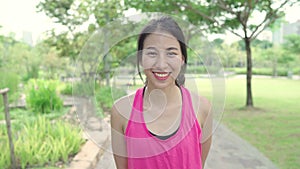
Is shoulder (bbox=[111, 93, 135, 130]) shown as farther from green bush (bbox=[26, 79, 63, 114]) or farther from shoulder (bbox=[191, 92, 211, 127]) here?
green bush (bbox=[26, 79, 63, 114])

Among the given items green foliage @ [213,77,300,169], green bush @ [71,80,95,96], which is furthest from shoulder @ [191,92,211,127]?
green foliage @ [213,77,300,169]

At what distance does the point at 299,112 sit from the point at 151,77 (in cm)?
824

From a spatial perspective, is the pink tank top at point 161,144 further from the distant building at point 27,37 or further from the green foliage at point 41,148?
the distant building at point 27,37

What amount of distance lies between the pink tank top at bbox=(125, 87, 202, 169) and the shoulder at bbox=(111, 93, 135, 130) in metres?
0.02

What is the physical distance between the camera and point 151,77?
977 millimetres

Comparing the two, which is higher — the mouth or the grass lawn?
the mouth

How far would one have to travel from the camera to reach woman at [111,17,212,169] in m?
0.98

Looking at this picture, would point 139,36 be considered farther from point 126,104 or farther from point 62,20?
point 62,20

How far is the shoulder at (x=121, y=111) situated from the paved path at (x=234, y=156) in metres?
2.39

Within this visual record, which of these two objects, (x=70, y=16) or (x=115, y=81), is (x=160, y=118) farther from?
(x=70, y=16)

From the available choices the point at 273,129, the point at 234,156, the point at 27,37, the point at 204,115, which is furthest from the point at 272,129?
the point at 27,37

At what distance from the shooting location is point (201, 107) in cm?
114

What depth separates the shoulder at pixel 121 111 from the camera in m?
1.08

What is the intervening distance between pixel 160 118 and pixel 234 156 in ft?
11.9
